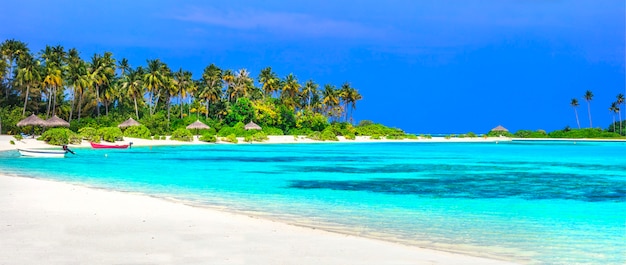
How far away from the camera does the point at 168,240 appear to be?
1002cm

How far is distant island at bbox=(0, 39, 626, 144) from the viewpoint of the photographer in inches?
2756

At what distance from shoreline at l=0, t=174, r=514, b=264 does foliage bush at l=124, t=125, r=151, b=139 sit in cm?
5586

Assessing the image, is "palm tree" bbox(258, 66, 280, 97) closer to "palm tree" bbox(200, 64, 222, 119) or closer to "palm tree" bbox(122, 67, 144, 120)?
"palm tree" bbox(200, 64, 222, 119)

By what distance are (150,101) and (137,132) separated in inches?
637

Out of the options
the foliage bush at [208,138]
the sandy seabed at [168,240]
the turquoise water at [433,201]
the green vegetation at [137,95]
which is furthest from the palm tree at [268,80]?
the sandy seabed at [168,240]

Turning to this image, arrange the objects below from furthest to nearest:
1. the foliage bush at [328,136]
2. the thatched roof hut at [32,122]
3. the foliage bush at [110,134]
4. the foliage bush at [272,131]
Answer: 1. the foliage bush at [328,136]
2. the foliage bush at [272,131]
3. the foliage bush at [110,134]
4. the thatched roof hut at [32,122]

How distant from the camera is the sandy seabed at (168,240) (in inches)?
339

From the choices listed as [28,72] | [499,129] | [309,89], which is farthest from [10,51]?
[499,129]

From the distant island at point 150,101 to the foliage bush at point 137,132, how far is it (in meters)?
0.11

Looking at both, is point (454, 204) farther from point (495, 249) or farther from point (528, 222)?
point (495, 249)

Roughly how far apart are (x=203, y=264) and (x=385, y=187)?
15993 millimetres

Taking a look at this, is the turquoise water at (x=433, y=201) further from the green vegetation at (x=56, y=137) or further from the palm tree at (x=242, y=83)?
the palm tree at (x=242, y=83)

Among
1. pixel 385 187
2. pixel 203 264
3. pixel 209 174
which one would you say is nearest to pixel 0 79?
pixel 209 174

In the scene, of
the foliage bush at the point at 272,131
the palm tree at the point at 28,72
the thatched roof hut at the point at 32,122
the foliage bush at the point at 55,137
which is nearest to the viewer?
the foliage bush at the point at 55,137
